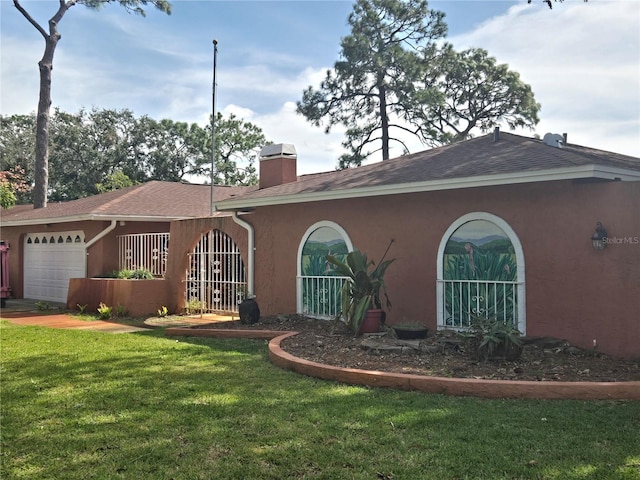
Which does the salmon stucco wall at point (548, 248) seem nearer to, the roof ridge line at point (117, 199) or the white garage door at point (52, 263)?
the roof ridge line at point (117, 199)

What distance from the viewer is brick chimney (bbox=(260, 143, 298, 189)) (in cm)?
1443

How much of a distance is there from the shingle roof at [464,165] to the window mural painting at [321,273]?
0.94 metres

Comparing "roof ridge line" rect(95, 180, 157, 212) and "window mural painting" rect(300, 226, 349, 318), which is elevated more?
"roof ridge line" rect(95, 180, 157, 212)

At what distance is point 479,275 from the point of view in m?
8.80

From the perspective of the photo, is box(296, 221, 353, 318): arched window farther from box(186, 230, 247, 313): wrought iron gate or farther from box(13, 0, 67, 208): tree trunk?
box(13, 0, 67, 208): tree trunk

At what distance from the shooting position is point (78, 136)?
3950 cm

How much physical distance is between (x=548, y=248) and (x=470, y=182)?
4.71 feet

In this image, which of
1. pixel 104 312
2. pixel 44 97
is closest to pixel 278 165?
pixel 104 312

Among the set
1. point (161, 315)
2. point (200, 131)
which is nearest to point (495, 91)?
point (200, 131)

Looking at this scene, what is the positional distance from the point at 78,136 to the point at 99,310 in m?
29.6

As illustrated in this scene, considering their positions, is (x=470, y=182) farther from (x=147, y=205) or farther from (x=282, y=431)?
(x=147, y=205)

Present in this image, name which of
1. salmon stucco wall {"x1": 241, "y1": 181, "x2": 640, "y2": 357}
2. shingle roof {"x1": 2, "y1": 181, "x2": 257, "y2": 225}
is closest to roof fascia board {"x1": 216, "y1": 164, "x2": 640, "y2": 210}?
salmon stucco wall {"x1": 241, "y1": 181, "x2": 640, "y2": 357}

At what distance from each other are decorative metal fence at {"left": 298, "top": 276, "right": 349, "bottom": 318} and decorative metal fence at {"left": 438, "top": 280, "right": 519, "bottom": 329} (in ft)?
7.32

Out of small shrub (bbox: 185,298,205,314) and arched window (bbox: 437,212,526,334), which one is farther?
small shrub (bbox: 185,298,205,314)
